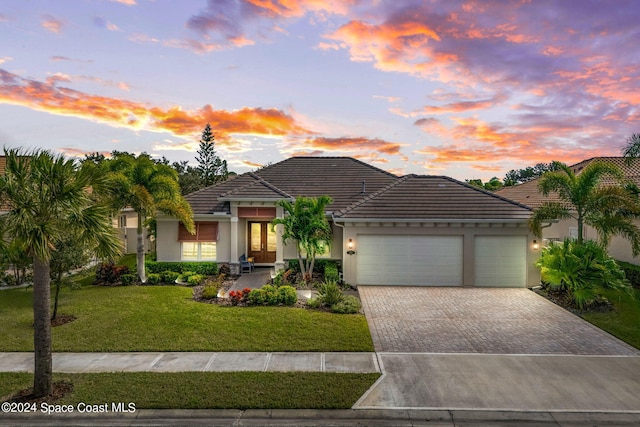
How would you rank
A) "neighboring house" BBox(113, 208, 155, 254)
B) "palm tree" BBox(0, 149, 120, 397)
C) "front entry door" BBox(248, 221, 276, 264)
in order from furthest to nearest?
"neighboring house" BBox(113, 208, 155, 254) → "front entry door" BBox(248, 221, 276, 264) → "palm tree" BBox(0, 149, 120, 397)

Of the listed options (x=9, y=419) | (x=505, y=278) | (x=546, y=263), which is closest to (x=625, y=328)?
(x=546, y=263)

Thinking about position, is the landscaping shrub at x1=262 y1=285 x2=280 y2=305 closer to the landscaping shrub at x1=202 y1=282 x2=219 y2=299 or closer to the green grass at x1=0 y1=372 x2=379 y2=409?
the landscaping shrub at x1=202 y1=282 x2=219 y2=299

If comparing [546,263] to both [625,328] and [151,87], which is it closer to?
[625,328]

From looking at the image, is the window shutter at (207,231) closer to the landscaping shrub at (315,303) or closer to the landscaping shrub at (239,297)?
the landscaping shrub at (239,297)

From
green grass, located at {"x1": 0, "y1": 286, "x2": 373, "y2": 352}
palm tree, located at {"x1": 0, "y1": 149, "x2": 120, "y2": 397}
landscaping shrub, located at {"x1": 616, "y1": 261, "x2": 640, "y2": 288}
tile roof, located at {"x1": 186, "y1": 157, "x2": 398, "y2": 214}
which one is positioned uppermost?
tile roof, located at {"x1": 186, "y1": 157, "x2": 398, "y2": 214}

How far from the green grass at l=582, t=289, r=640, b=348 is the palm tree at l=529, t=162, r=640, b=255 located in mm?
2083

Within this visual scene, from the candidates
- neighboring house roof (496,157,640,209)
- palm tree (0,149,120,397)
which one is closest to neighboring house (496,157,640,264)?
neighboring house roof (496,157,640,209)

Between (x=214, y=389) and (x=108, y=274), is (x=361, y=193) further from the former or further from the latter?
(x=214, y=389)

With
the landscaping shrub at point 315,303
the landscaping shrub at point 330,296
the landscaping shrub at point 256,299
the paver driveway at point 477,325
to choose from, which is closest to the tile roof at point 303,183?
the landscaping shrub at point 256,299

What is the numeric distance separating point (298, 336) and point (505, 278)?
11.1m

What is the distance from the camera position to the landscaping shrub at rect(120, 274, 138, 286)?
16.0 m

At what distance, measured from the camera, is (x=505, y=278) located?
15.8m

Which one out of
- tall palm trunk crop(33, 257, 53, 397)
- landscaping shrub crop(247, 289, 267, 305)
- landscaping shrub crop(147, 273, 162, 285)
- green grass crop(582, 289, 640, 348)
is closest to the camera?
tall palm trunk crop(33, 257, 53, 397)

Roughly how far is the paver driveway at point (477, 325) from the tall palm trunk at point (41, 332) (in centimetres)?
711
